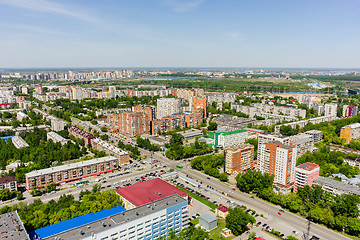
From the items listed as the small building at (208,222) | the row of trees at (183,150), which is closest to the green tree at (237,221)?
the small building at (208,222)

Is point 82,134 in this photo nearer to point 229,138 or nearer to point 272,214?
point 229,138

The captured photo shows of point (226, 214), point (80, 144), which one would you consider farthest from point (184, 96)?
point (226, 214)

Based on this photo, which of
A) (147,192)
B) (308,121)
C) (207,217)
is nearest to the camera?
(207,217)

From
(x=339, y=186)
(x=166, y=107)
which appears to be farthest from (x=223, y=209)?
(x=166, y=107)

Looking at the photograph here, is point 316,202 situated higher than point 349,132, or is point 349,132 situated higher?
point 349,132

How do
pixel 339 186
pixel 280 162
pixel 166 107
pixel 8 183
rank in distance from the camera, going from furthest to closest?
pixel 166 107, pixel 280 162, pixel 8 183, pixel 339 186

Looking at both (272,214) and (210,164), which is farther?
(210,164)
